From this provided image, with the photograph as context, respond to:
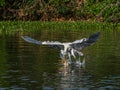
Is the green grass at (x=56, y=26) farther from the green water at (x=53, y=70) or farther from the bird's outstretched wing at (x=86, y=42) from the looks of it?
the bird's outstretched wing at (x=86, y=42)

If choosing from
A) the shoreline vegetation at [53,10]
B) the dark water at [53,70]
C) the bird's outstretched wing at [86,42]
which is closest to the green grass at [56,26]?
the shoreline vegetation at [53,10]

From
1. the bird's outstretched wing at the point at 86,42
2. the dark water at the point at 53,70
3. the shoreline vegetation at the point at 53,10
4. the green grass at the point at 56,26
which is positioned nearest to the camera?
the dark water at the point at 53,70

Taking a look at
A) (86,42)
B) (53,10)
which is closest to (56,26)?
(53,10)

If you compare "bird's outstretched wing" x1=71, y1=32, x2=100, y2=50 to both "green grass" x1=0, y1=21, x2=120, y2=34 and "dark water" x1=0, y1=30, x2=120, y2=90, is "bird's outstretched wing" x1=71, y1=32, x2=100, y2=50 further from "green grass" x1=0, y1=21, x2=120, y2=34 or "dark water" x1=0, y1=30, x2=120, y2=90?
"green grass" x1=0, y1=21, x2=120, y2=34

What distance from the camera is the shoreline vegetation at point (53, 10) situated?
43.4 meters

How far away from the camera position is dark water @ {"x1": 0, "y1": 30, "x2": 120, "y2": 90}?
43.0 feet

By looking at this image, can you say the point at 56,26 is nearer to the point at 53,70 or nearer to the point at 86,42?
the point at 86,42

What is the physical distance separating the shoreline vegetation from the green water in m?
21.1

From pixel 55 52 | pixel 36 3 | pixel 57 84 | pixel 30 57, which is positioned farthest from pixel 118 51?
pixel 36 3

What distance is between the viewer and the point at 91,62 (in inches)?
687

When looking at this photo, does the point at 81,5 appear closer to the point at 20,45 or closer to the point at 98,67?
the point at 20,45

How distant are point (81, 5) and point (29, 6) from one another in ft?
13.3

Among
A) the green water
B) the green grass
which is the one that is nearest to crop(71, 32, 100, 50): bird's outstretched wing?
the green water

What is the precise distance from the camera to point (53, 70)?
618 inches
